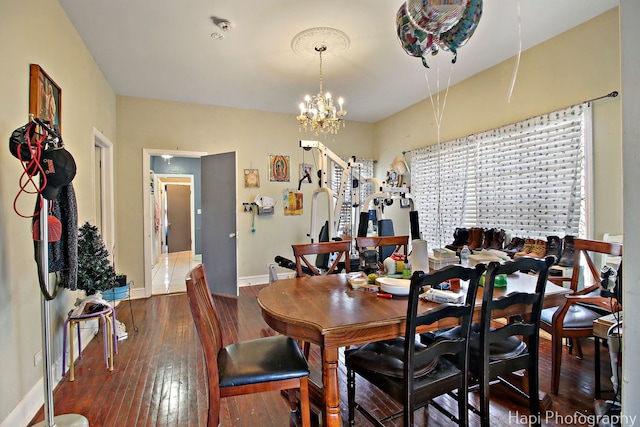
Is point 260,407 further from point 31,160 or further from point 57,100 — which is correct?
point 57,100

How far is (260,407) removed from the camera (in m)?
2.00

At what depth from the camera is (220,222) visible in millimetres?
4512

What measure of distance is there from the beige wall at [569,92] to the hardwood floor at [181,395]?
55.1 inches

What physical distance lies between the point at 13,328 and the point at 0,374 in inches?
9.7

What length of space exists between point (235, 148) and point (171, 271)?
317 cm

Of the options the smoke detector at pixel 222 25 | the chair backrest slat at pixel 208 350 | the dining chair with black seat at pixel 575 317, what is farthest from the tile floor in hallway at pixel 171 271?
the dining chair with black seat at pixel 575 317

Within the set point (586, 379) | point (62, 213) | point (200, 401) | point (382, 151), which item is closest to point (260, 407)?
point (200, 401)

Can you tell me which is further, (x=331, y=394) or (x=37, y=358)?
(x=37, y=358)

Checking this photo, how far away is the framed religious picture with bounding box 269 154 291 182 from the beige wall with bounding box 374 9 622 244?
2.53 metres

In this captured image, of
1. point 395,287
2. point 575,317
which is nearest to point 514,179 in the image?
point 575,317

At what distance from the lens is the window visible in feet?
9.71

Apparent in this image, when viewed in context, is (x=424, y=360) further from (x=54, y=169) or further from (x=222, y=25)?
(x=222, y=25)

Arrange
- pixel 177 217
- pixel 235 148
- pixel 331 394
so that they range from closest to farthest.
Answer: pixel 331 394, pixel 235 148, pixel 177 217

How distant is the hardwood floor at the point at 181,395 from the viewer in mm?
1874
